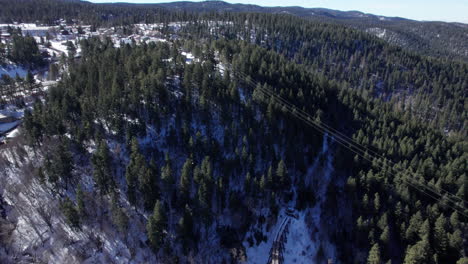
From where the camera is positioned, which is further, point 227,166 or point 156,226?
point 227,166

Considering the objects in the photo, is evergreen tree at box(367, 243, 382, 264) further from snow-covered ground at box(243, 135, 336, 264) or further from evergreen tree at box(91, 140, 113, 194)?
evergreen tree at box(91, 140, 113, 194)

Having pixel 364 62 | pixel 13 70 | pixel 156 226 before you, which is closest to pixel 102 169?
pixel 156 226

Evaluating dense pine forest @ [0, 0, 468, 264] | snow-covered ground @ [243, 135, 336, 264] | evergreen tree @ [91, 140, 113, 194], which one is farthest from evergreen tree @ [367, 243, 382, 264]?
evergreen tree @ [91, 140, 113, 194]

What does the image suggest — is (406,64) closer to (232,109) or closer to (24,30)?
(232,109)

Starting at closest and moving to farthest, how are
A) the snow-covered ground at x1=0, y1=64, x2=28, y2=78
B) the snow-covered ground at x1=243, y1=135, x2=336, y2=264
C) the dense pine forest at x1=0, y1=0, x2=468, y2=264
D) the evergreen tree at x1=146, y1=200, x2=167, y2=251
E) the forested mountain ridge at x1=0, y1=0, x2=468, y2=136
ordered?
the evergreen tree at x1=146, y1=200, x2=167, y2=251
the dense pine forest at x1=0, y1=0, x2=468, y2=264
the snow-covered ground at x1=243, y1=135, x2=336, y2=264
the snow-covered ground at x1=0, y1=64, x2=28, y2=78
the forested mountain ridge at x1=0, y1=0, x2=468, y2=136

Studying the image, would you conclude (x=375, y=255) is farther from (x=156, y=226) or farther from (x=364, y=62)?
(x=364, y=62)

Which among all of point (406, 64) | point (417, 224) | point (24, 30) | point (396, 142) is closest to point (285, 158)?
point (417, 224)

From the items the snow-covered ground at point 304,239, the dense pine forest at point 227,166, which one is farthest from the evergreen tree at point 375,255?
the snow-covered ground at point 304,239

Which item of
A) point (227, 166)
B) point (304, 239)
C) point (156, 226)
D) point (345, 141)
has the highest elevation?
point (345, 141)
